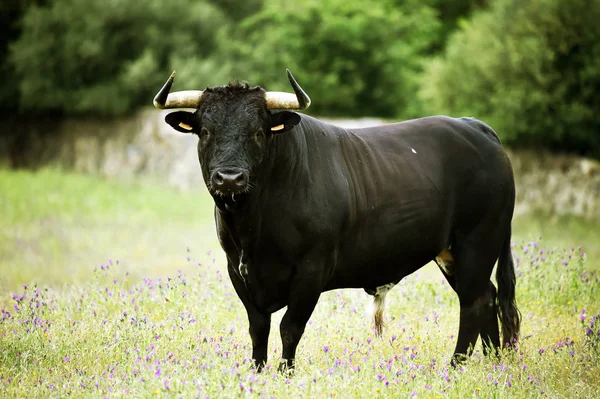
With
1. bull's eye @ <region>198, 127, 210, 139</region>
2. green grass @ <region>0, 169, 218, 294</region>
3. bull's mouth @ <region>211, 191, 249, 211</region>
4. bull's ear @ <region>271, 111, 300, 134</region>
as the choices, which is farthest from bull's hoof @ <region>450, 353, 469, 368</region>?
green grass @ <region>0, 169, 218, 294</region>

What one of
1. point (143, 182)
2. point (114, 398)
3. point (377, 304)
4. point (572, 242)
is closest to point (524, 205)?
point (572, 242)

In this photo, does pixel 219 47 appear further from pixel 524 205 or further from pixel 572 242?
pixel 572 242

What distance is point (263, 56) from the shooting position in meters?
20.0

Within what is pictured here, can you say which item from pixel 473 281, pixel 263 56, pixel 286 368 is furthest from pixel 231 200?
pixel 263 56

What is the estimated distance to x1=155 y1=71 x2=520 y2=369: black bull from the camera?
497 cm

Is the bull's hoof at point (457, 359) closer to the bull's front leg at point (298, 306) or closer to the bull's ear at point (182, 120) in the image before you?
the bull's front leg at point (298, 306)

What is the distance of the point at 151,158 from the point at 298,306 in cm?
1455

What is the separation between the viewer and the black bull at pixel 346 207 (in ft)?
16.3

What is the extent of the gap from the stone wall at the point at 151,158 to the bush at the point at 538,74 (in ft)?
1.99

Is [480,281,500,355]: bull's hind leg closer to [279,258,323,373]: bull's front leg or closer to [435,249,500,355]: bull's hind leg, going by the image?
[435,249,500,355]: bull's hind leg

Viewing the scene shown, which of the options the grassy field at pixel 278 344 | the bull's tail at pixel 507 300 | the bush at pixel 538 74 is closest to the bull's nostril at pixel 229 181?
the grassy field at pixel 278 344

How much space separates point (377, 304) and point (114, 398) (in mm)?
2491

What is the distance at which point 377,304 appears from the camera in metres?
6.20

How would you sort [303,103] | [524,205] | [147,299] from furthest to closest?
[524,205] < [147,299] < [303,103]
